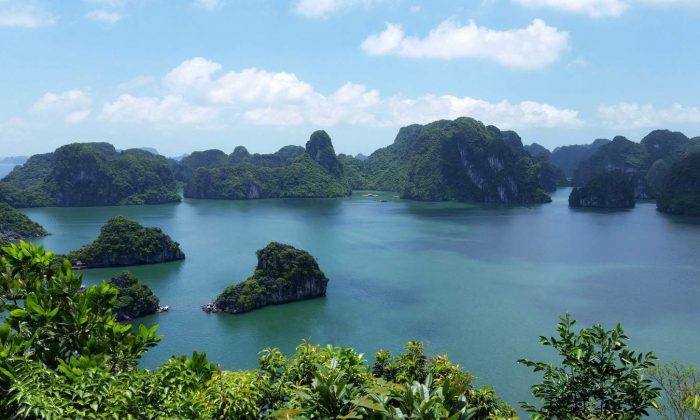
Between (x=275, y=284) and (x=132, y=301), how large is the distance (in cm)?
1171

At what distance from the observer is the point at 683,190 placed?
10888cm

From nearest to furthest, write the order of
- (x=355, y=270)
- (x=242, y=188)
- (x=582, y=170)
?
(x=355, y=270) < (x=242, y=188) < (x=582, y=170)

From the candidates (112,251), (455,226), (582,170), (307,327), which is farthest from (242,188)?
(582,170)

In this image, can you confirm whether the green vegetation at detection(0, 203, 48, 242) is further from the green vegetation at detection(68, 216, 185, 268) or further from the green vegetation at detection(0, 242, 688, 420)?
the green vegetation at detection(0, 242, 688, 420)

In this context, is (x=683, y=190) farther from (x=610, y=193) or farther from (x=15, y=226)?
(x=15, y=226)

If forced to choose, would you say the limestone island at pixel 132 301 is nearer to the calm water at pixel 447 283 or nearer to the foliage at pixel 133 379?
the calm water at pixel 447 283

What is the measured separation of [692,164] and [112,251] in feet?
405

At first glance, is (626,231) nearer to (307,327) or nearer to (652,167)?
(307,327)

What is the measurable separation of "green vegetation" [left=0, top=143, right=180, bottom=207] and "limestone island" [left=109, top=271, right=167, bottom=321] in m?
99.5

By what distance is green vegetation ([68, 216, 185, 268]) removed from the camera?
182ft

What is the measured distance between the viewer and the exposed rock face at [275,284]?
131 ft

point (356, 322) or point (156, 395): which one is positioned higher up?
point (156, 395)

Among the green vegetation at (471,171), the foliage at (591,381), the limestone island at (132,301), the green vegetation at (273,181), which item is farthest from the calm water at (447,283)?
the green vegetation at (273,181)

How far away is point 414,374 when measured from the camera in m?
14.0
